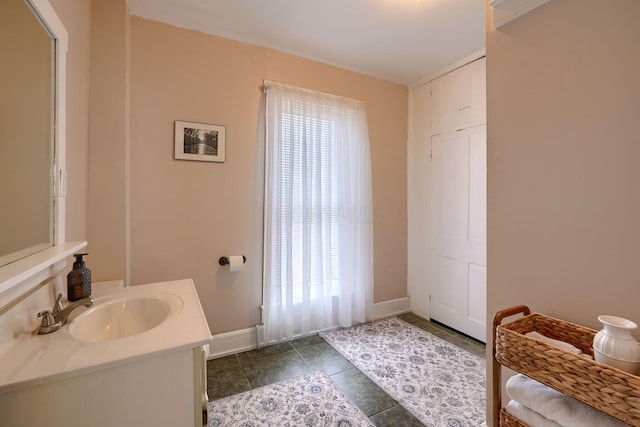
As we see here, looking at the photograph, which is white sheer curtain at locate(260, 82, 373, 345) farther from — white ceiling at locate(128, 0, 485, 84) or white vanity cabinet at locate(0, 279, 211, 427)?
white vanity cabinet at locate(0, 279, 211, 427)

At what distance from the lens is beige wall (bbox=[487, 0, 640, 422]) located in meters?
0.92

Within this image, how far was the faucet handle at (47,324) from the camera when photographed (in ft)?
3.12

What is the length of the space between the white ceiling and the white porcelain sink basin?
196 centimetres

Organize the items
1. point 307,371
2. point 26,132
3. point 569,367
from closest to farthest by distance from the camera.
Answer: point 569,367, point 26,132, point 307,371

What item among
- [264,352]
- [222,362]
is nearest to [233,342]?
[222,362]

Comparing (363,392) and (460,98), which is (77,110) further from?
(460,98)

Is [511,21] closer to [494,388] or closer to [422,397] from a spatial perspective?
[494,388]

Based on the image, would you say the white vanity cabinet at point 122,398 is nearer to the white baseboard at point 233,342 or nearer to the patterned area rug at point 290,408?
the patterned area rug at point 290,408

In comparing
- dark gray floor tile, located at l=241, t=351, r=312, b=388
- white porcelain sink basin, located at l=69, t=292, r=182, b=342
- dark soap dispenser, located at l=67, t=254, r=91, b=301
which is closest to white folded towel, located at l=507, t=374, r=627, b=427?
white porcelain sink basin, located at l=69, t=292, r=182, b=342

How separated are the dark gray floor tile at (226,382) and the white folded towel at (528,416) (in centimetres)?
155

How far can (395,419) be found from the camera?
62.1 inches

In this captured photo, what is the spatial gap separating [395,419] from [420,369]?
1.87 ft

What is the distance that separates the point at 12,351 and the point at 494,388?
5.42 ft

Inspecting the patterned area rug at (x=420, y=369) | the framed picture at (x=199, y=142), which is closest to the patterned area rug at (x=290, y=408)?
the patterned area rug at (x=420, y=369)
